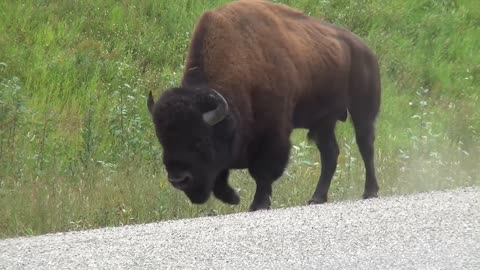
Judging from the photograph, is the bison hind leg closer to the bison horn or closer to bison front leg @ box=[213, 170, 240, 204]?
bison front leg @ box=[213, 170, 240, 204]

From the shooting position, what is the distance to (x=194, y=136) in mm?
9156

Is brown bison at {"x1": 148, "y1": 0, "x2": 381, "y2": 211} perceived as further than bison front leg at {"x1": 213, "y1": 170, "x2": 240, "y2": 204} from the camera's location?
No

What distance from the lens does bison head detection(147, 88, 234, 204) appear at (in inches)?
353

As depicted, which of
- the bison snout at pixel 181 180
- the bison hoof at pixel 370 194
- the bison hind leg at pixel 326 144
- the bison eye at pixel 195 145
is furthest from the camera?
the bison hind leg at pixel 326 144

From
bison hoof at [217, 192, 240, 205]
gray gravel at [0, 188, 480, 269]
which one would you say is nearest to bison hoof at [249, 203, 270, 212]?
bison hoof at [217, 192, 240, 205]

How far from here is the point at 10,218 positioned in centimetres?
898

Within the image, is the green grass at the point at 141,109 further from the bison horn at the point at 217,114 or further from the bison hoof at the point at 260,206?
the bison horn at the point at 217,114

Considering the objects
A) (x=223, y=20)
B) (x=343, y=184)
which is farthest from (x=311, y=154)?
(x=223, y=20)

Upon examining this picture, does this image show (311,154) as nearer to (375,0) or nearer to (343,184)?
(343,184)

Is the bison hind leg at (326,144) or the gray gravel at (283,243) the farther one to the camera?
the bison hind leg at (326,144)

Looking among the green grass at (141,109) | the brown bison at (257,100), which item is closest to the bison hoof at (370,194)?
the brown bison at (257,100)

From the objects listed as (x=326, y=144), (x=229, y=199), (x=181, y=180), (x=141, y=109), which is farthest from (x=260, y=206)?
(x=141, y=109)

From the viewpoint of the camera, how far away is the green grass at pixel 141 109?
9.91 m

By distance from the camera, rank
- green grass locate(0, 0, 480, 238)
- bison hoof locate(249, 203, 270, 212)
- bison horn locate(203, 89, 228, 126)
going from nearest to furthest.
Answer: bison horn locate(203, 89, 228, 126) < bison hoof locate(249, 203, 270, 212) < green grass locate(0, 0, 480, 238)
